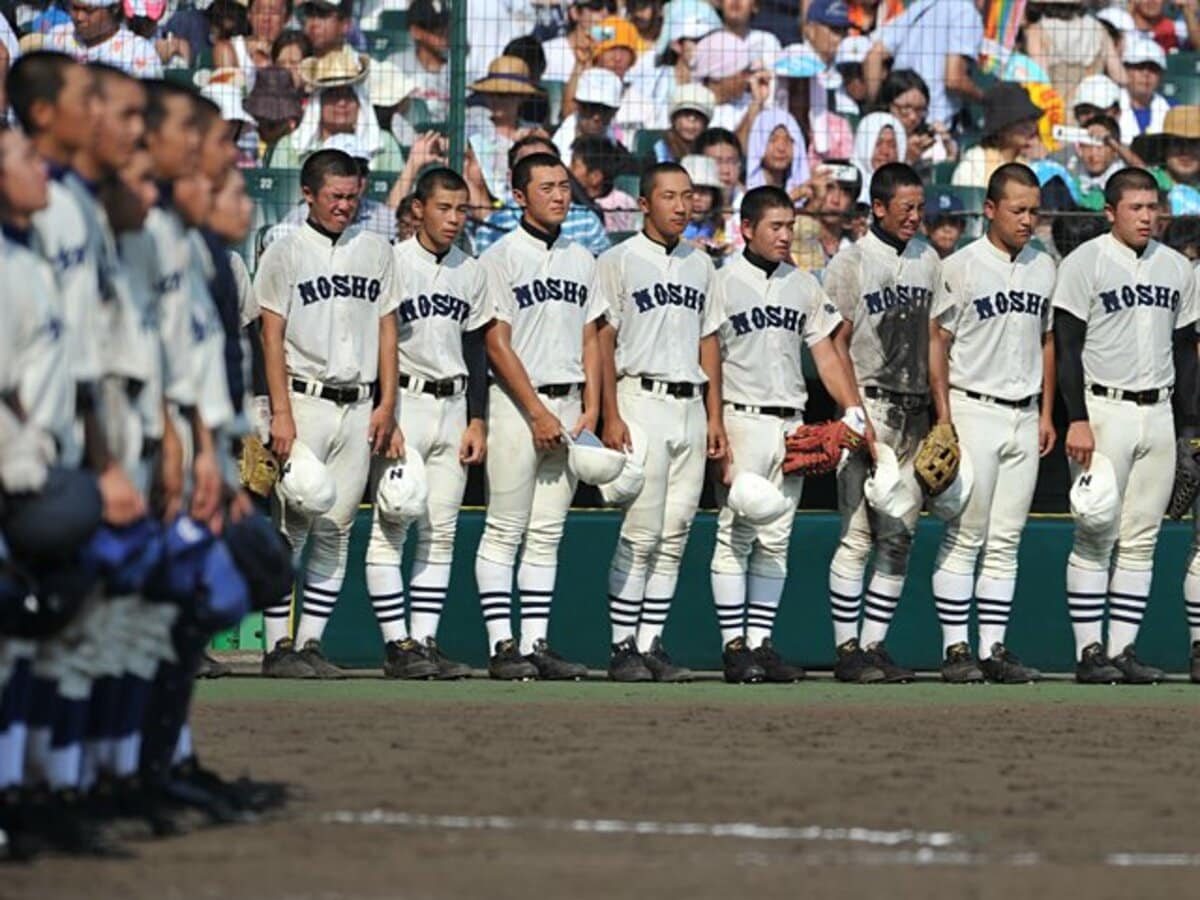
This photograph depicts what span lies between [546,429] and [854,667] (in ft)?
6.18

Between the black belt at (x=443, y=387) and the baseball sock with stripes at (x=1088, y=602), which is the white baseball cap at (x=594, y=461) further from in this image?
the baseball sock with stripes at (x=1088, y=602)

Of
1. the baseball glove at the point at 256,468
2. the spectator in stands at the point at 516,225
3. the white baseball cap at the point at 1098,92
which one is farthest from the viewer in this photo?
the white baseball cap at the point at 1098,92

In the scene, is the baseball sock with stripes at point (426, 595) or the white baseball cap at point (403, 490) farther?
the baseball sock with stripes at point (426, 595)

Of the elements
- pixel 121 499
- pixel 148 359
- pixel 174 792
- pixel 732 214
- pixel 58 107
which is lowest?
pixel 174 792

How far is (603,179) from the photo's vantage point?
43.5 feet

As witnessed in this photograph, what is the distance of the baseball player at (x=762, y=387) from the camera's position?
11242 millimetres

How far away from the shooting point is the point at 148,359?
6.25 metres

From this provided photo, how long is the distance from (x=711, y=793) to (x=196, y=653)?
64.8 inches

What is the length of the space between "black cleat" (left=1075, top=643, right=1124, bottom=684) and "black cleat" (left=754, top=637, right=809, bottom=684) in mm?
1344

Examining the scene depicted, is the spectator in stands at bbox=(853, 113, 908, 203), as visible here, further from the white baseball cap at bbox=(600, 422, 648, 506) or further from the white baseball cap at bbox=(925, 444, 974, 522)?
the white baseball cap at bbox=(600, 422, 648, 506)

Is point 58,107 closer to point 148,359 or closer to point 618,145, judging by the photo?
point 148,359

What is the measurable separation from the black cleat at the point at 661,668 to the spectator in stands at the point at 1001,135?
377cm

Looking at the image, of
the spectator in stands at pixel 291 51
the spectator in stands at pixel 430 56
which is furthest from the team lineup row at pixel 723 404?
the spectator in stands at pixel 291 51

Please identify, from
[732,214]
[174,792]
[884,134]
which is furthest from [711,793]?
[884,134]
